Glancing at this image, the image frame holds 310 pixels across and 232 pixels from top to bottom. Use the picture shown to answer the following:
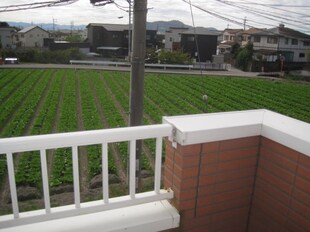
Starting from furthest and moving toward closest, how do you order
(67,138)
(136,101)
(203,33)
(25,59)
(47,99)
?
1. (203,33)
2. (25,59)
3. (47,99)
4. (136,101)
5. (67,138)

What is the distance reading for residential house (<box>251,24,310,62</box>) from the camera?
3578cm

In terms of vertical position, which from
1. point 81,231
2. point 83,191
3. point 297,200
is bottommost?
point 83,191

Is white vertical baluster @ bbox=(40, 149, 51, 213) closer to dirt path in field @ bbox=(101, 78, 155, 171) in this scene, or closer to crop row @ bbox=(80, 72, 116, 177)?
crop row @ bbox=(80, 72, 116, 177)

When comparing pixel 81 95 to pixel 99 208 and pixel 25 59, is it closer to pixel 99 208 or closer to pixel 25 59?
pixel 99 208

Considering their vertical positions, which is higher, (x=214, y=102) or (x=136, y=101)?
(x=136, y=101)

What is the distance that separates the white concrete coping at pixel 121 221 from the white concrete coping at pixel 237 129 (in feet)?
1.68

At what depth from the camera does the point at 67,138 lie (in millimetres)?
1683

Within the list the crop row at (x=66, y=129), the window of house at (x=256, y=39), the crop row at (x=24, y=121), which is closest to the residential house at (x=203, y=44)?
the window of house at (x=256, y=39)

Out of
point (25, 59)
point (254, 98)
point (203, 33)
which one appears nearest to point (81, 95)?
point (254, 98)

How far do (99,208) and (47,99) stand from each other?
13434 mm

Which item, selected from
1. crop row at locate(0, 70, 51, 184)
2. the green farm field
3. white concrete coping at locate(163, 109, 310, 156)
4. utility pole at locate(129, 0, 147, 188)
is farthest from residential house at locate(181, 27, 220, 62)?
white concrete coping at locate(163, 109, 310, 156)

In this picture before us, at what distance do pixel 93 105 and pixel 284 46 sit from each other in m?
31.1

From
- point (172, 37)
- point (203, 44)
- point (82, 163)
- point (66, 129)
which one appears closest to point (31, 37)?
point (172, 37)

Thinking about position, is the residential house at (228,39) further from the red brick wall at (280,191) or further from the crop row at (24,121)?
the red brick wall at (280,191)
